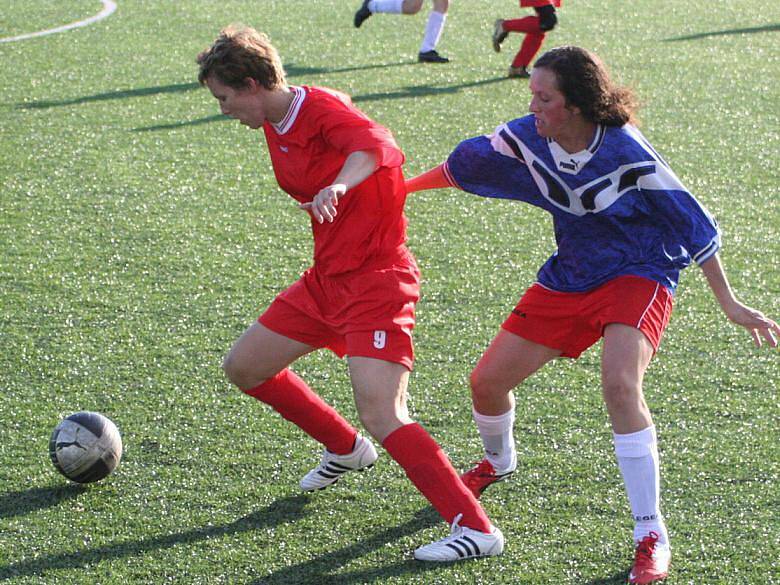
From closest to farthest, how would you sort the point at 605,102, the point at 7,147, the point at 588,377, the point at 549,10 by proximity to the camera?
the point at 605,102 → the point at 588,377 → the point at 7,147 → the point at 549,10

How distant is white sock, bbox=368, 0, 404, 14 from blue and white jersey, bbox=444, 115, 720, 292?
7942 mm

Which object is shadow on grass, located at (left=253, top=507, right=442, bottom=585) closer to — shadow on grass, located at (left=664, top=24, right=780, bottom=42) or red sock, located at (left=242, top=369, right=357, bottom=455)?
red sock, located at (left=242, top=369, right=357, bottom=455)

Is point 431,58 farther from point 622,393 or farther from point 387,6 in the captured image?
point 622,393

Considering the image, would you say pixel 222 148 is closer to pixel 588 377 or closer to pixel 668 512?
pixel 588 377

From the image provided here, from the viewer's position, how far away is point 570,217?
12.6 ft

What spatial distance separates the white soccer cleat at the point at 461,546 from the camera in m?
3.75

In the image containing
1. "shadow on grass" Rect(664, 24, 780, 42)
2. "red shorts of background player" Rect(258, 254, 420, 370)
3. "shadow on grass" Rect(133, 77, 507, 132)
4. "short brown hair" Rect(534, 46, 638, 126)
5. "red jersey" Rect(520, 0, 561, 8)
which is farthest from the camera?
"shadow on grass" Rect(664, 24, 780, 42)

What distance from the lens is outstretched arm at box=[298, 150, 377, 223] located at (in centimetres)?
343

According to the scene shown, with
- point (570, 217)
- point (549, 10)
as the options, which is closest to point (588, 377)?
point (570, 217)

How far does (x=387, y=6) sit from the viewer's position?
38.4 ft

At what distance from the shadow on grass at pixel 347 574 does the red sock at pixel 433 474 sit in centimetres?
20

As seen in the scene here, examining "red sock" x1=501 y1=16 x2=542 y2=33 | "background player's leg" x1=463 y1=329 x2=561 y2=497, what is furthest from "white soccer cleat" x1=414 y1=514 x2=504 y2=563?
"red sock" x1=501 y1=16 x2=542 y2=33

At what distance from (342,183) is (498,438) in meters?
1.18

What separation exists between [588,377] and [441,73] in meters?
6.13
